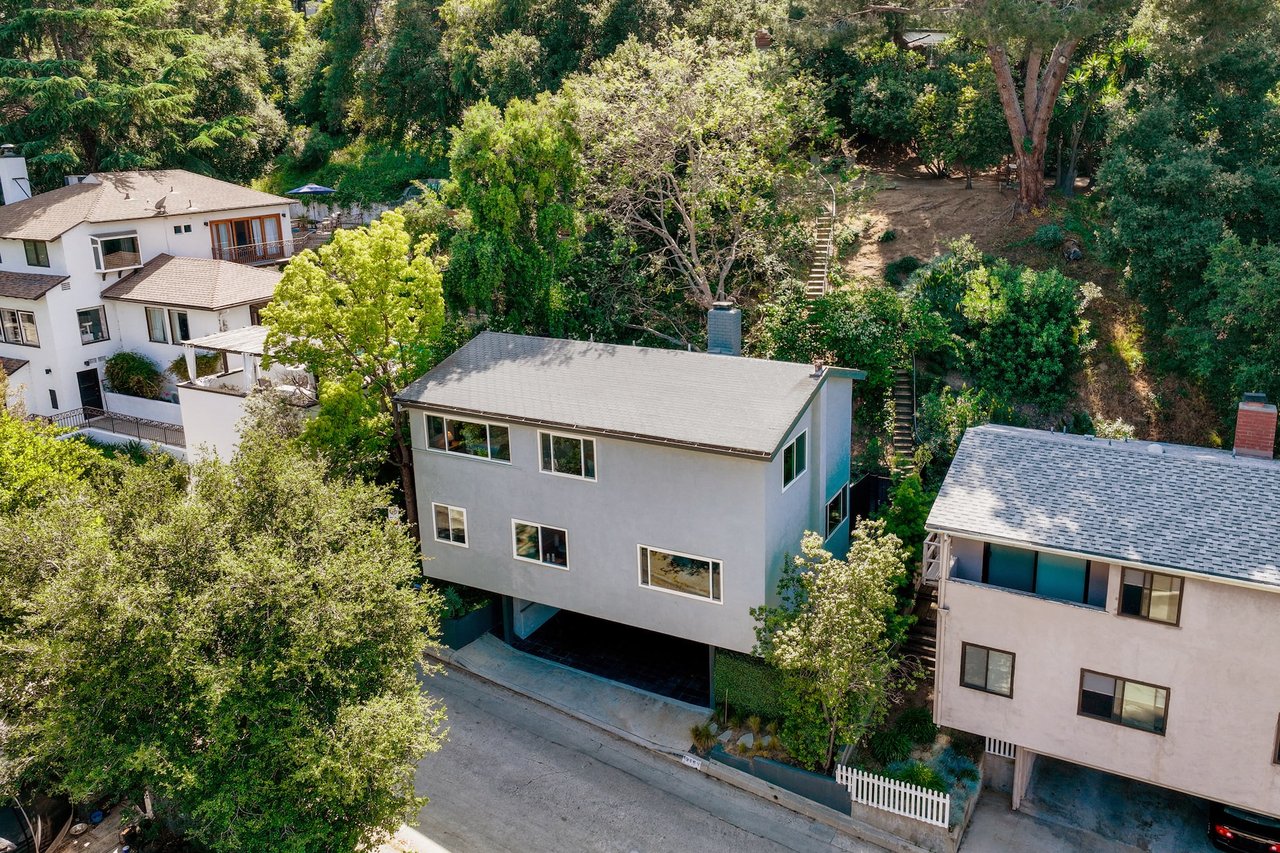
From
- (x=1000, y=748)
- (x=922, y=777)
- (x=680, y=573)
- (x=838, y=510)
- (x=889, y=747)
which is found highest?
(x=680, y=573)

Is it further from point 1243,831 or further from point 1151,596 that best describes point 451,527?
point 1243,831

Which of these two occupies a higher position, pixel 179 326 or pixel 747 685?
pixel 179 326

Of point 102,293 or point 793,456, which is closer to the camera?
point 793,456

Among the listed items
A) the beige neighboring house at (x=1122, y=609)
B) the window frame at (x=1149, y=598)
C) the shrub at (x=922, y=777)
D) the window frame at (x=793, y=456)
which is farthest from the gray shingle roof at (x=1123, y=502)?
the shrub at (x=922, y=777)

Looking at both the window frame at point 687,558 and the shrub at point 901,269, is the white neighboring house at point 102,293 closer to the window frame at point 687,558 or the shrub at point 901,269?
the window frame at point 687,558

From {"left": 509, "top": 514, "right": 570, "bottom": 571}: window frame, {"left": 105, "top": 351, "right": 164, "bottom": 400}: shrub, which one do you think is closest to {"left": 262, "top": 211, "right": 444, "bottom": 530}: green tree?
{"left": 509, "top": 514, "right": 570, "bottom": 571}: window frame

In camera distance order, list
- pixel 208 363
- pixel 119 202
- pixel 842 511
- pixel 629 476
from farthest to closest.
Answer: pixel 119 202 → pixel 208 363 → pixel 842 511 → pixel 629 476

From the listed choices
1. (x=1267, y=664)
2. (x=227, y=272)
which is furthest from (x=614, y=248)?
(x=1267, y=664)

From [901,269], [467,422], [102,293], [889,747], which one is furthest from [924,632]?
[102,293]
